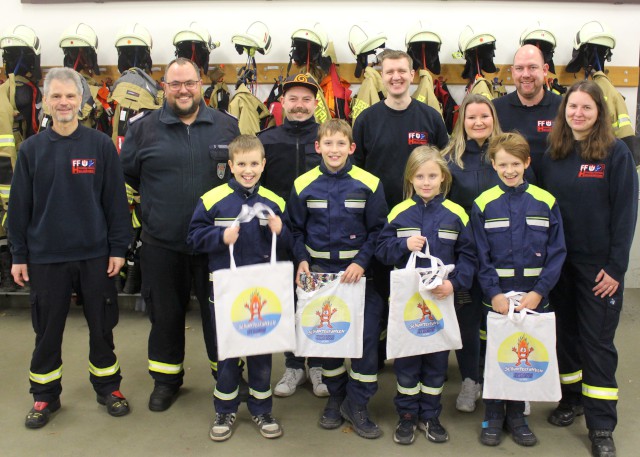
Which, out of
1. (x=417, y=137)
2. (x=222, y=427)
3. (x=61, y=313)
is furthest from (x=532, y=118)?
(x=61, y=313)

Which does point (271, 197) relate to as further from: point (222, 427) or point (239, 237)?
point (222, 427)

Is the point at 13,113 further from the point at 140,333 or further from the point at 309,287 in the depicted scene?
the point at 309,287

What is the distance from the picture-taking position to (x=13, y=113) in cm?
473

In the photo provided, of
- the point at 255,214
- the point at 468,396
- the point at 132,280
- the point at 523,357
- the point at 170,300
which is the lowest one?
the point at 468,396

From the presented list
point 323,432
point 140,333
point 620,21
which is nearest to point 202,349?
point 140,333

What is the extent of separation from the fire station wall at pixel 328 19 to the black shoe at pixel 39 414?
10.1ft

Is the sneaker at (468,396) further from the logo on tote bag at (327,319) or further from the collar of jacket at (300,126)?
the collar of jacket at (300,126)

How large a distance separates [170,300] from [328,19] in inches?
119

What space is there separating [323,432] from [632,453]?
1428 mm

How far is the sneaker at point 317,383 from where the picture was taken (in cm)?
344

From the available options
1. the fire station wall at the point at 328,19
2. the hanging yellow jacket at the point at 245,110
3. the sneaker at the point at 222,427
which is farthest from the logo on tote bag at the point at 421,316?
the fire station wall at the point at 328,19

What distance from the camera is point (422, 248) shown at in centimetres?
281

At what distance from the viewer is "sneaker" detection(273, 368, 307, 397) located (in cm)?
346

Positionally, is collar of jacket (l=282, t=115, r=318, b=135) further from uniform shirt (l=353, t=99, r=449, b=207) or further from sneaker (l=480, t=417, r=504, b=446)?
sneaker (l=480, t=417, r=504, b=446)
